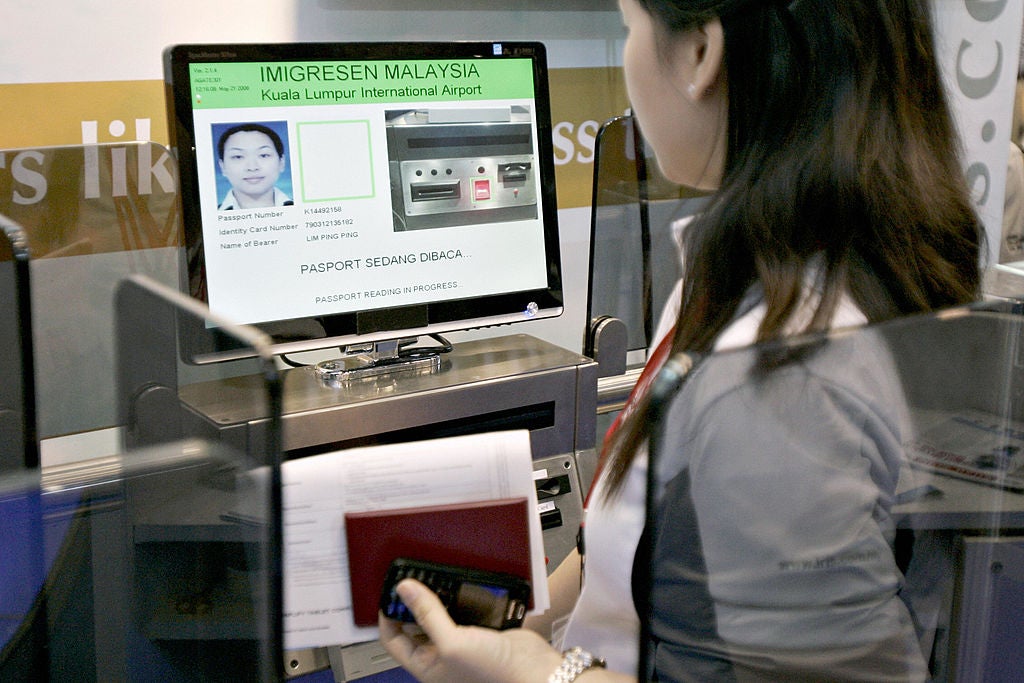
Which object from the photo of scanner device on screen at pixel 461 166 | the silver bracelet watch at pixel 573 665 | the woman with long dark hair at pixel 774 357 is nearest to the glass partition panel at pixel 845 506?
the woman with long dark hair at pixel 774 357

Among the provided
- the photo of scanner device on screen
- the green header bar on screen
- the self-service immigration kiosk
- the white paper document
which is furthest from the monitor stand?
the white paper document

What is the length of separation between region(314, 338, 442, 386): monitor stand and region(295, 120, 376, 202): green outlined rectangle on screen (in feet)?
0.72

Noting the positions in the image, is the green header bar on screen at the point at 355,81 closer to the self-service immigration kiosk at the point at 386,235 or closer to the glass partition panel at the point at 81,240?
the self-service immigration kiosk at the point at 386,235

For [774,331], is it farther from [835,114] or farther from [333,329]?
[333,329]

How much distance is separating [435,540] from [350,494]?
87mm

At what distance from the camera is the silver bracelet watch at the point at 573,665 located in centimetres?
80

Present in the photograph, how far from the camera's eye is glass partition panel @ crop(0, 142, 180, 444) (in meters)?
1.04

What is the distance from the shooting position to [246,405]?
2.40ft

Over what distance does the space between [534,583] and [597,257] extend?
0.91 m

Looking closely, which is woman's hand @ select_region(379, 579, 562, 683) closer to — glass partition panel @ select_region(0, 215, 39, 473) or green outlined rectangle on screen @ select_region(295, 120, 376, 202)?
glass partition panel @ select_region(0, 215, 39, 473)

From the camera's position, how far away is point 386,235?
1.32 meters

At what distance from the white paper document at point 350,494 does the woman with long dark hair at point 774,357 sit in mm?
63

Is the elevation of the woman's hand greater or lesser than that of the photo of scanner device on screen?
lesser

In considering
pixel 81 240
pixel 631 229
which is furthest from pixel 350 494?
pixel 631 229
